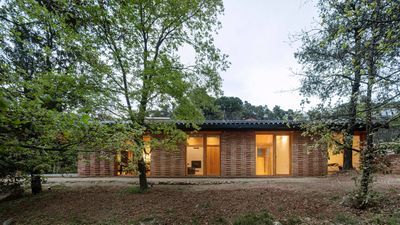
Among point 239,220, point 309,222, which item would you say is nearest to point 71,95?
point 239,220

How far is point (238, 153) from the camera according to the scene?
10742 millimetres

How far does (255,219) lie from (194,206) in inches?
69.3

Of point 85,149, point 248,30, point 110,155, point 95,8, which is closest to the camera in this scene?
point 85,149

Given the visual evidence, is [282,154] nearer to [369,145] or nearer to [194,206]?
[369,145]

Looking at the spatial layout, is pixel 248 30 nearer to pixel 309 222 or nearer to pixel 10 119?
pixel 309 222

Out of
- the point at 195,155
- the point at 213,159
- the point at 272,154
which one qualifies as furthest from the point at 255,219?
the point at 272,154

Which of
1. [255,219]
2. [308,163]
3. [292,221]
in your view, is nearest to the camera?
[292,221]

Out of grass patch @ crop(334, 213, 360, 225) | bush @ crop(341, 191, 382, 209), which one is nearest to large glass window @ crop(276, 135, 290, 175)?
bush @ crop(341, 191, 382, 209)

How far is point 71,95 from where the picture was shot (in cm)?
546

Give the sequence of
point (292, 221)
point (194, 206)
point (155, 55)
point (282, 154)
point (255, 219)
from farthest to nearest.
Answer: point (282, 154)
point (155, 55)
point (194, 206)
point (255, 219)
point (292, 221)

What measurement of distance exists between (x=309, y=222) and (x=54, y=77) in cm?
659

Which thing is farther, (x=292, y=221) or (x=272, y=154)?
(x=272, y=154)

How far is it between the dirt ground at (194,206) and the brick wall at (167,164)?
9.60 feet

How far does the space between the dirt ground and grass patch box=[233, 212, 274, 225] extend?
0.48 ft
